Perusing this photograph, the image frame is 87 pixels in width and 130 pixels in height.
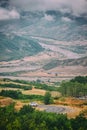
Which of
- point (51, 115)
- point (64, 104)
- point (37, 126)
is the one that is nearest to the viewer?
point (37, 126)

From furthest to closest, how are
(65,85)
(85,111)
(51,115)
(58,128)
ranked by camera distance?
(65,85) < (85,111) < (51,115) < (58,128)

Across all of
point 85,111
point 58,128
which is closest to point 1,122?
point 58,128

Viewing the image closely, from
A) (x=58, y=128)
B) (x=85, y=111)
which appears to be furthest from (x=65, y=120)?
(x=85, y=111)

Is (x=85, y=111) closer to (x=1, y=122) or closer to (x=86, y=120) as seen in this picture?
(x=86, y=120)

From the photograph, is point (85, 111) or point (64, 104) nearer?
point (85, 111)

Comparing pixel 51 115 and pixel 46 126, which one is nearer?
pixel 46 126

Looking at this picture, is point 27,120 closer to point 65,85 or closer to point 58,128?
point 58,128

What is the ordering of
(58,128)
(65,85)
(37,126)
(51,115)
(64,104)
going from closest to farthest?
(37,126), (58,128), (51,115), (64,104), (65,85)

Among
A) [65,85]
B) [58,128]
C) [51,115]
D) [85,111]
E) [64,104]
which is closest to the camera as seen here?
[58,128]

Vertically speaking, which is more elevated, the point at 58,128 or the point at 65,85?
the point at 65,85
